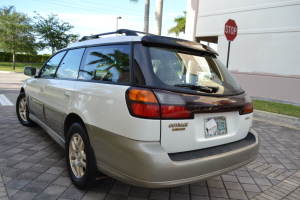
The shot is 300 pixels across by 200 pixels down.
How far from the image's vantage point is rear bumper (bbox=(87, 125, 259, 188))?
200 centimetres

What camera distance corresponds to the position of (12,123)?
5.37 meters

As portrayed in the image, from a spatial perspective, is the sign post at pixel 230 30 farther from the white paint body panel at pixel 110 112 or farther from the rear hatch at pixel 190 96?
the white paint body panel at pixel 110 112

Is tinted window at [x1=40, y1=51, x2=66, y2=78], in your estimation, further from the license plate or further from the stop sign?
the stop sign

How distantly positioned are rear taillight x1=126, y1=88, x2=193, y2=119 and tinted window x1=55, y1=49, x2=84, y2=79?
1.25 meters

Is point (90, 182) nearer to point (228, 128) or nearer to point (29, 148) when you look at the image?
point (228, 128)

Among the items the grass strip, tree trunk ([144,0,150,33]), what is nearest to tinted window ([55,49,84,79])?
the grass strip

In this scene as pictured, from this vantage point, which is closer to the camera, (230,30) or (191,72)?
(191,72)

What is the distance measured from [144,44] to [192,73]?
21.5 inches

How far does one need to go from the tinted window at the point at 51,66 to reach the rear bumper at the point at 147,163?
177cm

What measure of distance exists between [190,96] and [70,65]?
6.00 feet

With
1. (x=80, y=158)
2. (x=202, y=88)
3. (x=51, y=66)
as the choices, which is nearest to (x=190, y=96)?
(x=202, y=88)

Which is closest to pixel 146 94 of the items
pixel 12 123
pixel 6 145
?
pixel 6 145

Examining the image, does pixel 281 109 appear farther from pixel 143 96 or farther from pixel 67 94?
pixel 143 96

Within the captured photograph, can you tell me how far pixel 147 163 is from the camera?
78.2 inches
